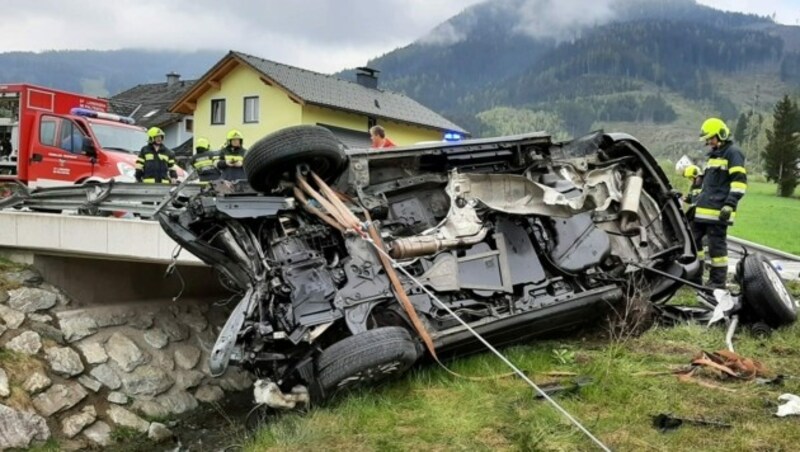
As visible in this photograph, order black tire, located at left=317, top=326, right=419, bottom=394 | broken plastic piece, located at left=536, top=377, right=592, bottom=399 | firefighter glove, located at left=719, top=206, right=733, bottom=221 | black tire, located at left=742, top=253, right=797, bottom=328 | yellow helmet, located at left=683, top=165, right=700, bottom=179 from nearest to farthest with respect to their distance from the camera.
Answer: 1. black tire, located at left=317, top=326, right=419, bottom=394
2. broken plastic piece, located at left=536, top=377, right=592, bottom=399
3. black tire, located at left=742, top=253, right=797, bottom=328
4. firefighter glove, located at left=719, top=206, right=733, bottom=221
5. yellow helmet, located at left=683, top=165, right=700, bottom=179

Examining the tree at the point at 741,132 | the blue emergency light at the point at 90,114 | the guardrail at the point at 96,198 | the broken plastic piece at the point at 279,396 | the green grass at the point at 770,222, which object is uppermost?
the tree at the point at 741,132

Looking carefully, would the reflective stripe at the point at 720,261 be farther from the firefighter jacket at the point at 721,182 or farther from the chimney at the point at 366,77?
the chimney at the point at 366,77

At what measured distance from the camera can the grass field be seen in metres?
3.38

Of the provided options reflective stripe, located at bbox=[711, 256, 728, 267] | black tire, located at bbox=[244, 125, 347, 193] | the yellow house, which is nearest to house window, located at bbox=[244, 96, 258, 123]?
the yellow house

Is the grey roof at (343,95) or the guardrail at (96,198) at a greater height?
the grey roof at (343,95)

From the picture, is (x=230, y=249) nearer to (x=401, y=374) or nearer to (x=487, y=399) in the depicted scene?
(x=401, y=374)

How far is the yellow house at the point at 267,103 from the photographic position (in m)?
24.5

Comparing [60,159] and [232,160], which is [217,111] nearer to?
[60,159]

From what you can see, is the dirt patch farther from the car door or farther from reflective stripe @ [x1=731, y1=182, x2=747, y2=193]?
the car door

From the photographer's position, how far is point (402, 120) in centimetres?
2817

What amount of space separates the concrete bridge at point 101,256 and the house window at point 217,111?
18.5 m

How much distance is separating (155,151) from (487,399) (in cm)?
676

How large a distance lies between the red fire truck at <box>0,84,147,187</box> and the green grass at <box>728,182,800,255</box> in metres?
12.3

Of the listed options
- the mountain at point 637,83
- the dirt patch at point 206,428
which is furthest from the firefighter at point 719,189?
the mountain at point 637,83
